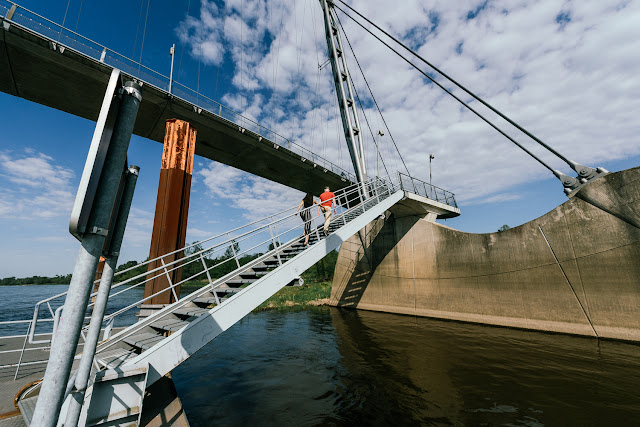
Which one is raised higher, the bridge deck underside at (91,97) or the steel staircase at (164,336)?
the bridge deck underside at (91,97)

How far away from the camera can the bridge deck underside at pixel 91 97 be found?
11.0m

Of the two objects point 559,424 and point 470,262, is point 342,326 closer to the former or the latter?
point 470,262

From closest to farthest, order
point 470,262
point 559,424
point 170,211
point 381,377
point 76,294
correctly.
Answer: point 76,294 → point 559,424 → point 381,377 → point 170,211 → point 470,262

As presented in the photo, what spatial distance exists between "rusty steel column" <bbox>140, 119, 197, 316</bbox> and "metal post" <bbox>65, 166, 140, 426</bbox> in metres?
5.54

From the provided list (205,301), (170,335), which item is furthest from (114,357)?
(205,301)

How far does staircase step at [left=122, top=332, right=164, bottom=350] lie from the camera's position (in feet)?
13.8

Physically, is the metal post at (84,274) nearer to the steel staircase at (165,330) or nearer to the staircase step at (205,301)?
the steel staircase at (165,330)

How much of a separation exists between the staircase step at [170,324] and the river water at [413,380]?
171 cm

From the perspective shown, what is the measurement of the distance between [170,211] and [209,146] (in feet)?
34.7

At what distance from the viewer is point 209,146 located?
17609mm

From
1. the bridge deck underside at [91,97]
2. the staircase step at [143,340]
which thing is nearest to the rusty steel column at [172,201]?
the staircase step at [143,340]

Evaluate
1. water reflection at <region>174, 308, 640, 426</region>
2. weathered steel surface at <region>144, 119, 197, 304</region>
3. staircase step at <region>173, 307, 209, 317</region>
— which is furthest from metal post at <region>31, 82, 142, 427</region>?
weathered steel surface at <region>144, 119, 197, 304</region>

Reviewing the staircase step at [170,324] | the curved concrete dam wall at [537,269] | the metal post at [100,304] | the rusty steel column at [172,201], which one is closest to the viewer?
the metal post at [100,304]

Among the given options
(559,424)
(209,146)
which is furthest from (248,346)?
(209,146)
